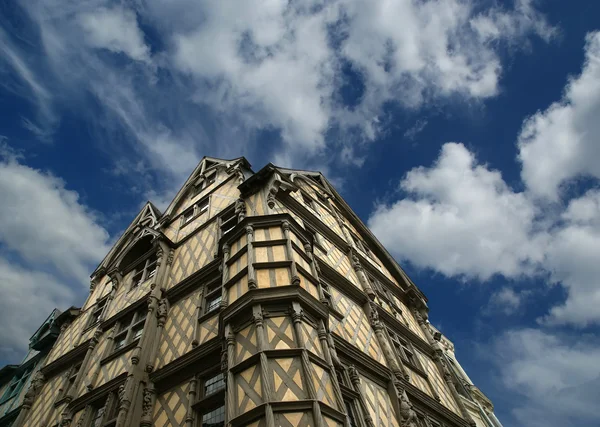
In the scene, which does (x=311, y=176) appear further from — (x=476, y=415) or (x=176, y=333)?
(x=476, y=415)

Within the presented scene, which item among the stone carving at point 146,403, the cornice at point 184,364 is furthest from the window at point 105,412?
the cornice at point 184,364

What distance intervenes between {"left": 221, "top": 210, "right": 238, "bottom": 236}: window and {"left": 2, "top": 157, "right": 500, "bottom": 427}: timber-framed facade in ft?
0.16

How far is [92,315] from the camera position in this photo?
1645 cm

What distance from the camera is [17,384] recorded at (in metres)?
18.4

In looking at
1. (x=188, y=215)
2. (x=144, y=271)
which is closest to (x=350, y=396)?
(x=144, y=271)

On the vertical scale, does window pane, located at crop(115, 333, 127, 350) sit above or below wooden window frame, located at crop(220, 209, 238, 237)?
below

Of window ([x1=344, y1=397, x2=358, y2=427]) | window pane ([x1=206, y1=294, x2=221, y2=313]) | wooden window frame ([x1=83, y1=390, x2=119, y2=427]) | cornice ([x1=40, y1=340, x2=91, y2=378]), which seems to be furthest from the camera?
cornice ([x1=40, y1=340, x2=91, y2=378])

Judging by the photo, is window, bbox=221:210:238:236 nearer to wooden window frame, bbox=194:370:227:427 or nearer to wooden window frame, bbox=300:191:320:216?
wooden window frame, bbox=300:191:320:216

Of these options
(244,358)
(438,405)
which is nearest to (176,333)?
(244,358)

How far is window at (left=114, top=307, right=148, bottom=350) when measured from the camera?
12.3 m

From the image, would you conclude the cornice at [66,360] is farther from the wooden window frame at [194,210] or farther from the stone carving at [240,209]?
the stone carving at [240,209]

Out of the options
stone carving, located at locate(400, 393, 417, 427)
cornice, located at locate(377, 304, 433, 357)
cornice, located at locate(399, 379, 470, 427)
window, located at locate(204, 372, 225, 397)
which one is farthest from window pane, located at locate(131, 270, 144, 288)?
stone carving, located at locate(400, 393, 417, 427)

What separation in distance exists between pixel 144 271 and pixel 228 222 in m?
4.23

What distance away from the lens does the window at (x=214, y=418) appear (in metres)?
8.20
